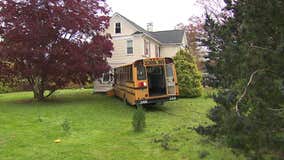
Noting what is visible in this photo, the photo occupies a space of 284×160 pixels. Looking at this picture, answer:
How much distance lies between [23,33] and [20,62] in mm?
1611

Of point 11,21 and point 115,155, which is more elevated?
point 11,21

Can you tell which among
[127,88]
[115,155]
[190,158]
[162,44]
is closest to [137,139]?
[115,155]

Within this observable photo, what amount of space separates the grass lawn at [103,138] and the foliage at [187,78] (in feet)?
20.4

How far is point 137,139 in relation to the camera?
8.23 metres

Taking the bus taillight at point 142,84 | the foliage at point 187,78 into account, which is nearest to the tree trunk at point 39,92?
the bus taillight at point 142,84

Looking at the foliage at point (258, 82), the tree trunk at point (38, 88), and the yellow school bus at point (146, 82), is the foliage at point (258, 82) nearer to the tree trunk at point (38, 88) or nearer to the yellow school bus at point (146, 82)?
the yellow school bus at point (146, 82)

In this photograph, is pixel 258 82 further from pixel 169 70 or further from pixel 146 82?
pixel 169 70

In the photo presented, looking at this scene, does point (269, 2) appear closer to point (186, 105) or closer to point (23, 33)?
point (186, 105)

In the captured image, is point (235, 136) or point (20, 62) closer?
point (235, 136)

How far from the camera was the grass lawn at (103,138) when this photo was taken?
21.7 ft

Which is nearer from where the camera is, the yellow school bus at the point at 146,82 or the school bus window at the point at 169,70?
the yellow school bus at the point at 146,82

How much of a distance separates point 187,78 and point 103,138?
1227cm

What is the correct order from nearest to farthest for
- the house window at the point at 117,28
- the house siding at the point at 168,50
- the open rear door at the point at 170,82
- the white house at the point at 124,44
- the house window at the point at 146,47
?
the open rear door at the point at 170,82 < the white house at the point at 124,44 < the house window at the point at 117,28 < the house window at the point at 146,47 < the house siding at the point at 168,50

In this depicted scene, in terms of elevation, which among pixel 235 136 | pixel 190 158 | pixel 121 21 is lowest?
pixel 190 158
